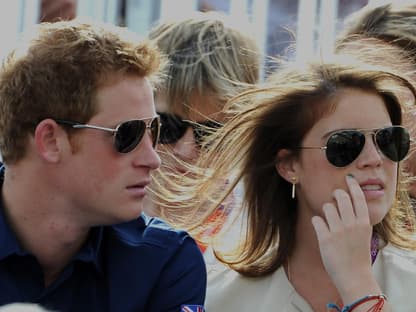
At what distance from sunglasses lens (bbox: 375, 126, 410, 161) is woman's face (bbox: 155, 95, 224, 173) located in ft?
2.72

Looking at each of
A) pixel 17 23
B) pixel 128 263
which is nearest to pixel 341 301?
pixel 128 263

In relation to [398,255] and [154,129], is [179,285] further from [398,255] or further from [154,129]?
[398,255]

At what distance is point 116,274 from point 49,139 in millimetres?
439

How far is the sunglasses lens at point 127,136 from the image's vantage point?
2.93m

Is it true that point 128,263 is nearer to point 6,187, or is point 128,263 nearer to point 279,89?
point 6,187

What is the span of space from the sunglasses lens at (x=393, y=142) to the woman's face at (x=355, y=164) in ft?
0.06

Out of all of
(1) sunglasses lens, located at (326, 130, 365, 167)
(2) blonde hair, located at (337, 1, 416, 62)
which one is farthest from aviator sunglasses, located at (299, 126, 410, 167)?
(2) blonde hair, located at (337, 1, 416, 62)

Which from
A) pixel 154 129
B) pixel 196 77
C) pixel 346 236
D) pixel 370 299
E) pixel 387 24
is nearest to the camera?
pixel 370 299

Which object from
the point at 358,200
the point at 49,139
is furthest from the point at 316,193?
the point at 49,139

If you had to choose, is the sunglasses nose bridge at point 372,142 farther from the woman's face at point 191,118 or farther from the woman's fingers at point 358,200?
the woman's face at point 191,118

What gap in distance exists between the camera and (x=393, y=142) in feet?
9.53

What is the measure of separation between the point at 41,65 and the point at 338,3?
76.2 inches

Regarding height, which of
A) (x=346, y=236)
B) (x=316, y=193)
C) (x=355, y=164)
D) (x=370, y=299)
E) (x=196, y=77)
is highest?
(x=196, y=77)

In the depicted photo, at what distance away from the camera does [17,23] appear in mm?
4945
